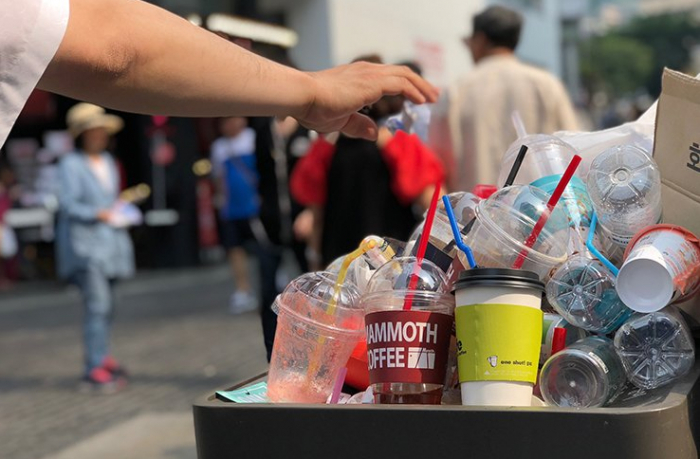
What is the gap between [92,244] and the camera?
23.2 feet

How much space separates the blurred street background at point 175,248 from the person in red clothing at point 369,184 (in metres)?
0.51

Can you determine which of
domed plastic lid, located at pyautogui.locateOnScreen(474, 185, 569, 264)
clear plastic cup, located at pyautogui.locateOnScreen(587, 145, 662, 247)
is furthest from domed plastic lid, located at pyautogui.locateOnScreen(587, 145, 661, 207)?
domed plastic lid, located at pyautogui.locateOnScreen(474, 185, 569, 264)

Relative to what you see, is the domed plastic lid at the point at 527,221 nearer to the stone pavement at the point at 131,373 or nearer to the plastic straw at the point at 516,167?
the plastic straw at the point at 516,167

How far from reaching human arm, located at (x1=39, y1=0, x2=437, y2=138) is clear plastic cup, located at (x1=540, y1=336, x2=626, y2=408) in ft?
2.11

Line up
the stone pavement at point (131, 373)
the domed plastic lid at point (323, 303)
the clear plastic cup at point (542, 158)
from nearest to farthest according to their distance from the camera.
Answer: the domed plastic lid at point (323, 303), the clear plastic cup at point (542, 158), the stone pavement at point (131, 373)

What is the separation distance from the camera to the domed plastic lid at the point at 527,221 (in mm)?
1887

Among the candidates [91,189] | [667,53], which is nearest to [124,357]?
[91,189]

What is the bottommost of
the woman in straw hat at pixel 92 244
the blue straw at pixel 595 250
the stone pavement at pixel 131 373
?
the stone pavement at pixel 131 373

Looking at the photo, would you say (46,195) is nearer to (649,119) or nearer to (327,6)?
(327,6)

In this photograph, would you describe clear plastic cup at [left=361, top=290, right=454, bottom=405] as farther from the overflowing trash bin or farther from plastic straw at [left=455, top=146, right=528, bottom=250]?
plastic straw at [left=455, top=146, right=528, bottom=250]

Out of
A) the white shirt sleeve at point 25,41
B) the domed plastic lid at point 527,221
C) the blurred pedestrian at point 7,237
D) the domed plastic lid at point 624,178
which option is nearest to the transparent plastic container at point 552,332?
the domed plastic lid at point 527,221

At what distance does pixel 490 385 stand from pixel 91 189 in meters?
5.89

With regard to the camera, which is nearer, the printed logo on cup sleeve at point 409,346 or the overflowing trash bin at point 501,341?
the overflowing trash bin at point 501,341

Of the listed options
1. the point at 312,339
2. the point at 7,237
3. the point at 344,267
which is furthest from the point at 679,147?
the point at 7,237
